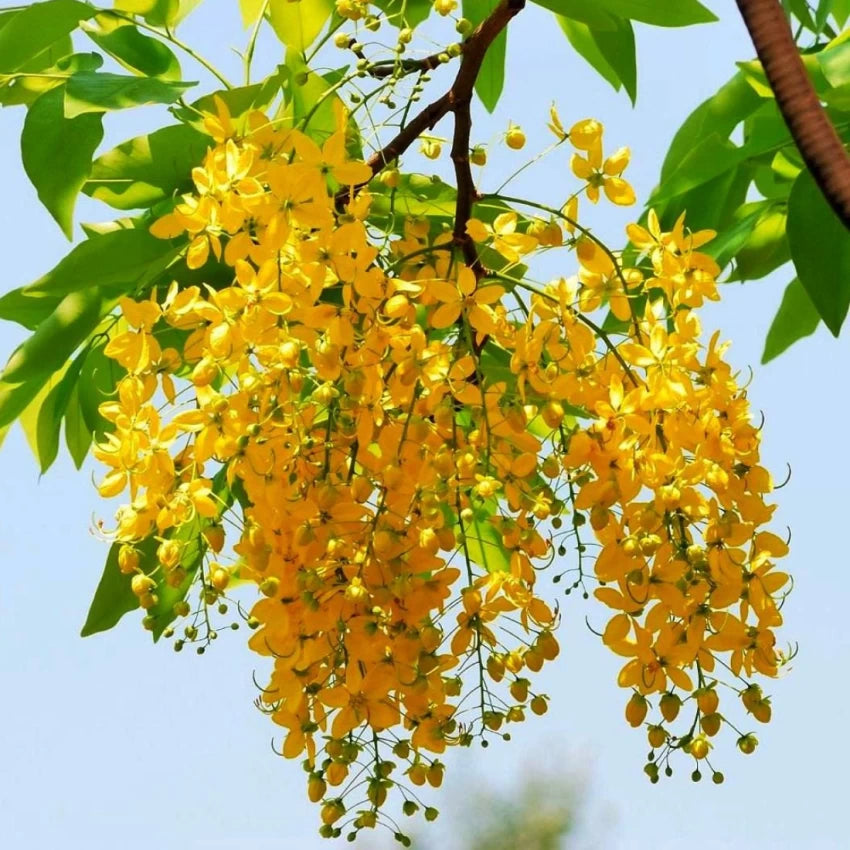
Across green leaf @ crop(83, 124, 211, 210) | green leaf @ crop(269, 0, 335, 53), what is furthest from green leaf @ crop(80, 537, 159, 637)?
green leaf @ crop(269, 0, 335, 53)

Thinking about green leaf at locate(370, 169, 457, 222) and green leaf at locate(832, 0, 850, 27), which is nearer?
green leaf at locate(370, 169, 457, 222)

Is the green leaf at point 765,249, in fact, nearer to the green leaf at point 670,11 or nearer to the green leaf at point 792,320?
the green leaf at point 792,320

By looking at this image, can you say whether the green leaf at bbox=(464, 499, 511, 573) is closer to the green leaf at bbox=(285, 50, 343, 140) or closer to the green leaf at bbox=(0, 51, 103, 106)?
the green leaf at bbox=(285, 50, 343, 140)

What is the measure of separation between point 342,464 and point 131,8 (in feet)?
1.28

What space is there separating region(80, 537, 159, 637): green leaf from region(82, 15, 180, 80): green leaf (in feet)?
1.00

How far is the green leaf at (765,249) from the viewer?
942 millimetres

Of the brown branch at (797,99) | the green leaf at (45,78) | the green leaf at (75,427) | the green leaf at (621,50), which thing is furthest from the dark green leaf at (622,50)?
the brown branch at (797,99)

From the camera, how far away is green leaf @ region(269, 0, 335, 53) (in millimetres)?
826

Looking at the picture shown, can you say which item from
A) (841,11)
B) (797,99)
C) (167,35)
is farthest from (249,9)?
(797,99)

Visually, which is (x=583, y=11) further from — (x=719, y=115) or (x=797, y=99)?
(x=797, y=99)

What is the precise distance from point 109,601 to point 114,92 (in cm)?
30

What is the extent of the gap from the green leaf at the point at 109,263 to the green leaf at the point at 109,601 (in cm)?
16

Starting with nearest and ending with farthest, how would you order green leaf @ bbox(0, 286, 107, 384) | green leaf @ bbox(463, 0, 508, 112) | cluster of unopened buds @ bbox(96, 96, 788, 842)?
1. cluster of unopened buds @ bbox(96, 96, 788, 842)
2. green leaf @ bbox(0, 286, 107, 384)
3. green leaf @ bbox(463, 0, 508, 112)

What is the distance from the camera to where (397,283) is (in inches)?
25.5
